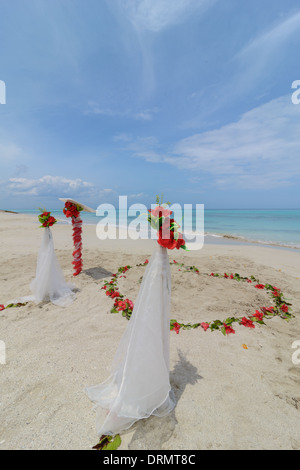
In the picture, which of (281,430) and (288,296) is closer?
(281,430)

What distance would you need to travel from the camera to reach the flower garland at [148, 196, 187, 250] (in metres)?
2.53

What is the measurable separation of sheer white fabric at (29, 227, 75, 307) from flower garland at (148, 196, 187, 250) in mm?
4615

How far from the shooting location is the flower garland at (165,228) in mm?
2533

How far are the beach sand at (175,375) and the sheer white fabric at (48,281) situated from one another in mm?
284

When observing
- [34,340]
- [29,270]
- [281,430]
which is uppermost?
[29,270]

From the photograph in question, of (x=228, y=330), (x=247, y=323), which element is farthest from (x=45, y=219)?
(x=247, y=323)

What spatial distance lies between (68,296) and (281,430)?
5578mm

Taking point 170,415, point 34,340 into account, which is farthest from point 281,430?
point 34,340

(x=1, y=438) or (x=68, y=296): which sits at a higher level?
(x=68, y=296)

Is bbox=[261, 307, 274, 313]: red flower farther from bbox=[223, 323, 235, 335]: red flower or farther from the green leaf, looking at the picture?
the green leaf

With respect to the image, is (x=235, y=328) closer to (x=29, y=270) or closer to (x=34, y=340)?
(x=34, y=340)

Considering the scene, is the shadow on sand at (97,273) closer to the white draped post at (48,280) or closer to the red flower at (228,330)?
the white draped post at (48,280)

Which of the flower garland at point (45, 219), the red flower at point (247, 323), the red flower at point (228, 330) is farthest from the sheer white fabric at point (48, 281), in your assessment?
the red flower at point (247, 323)

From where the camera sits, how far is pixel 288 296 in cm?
696
